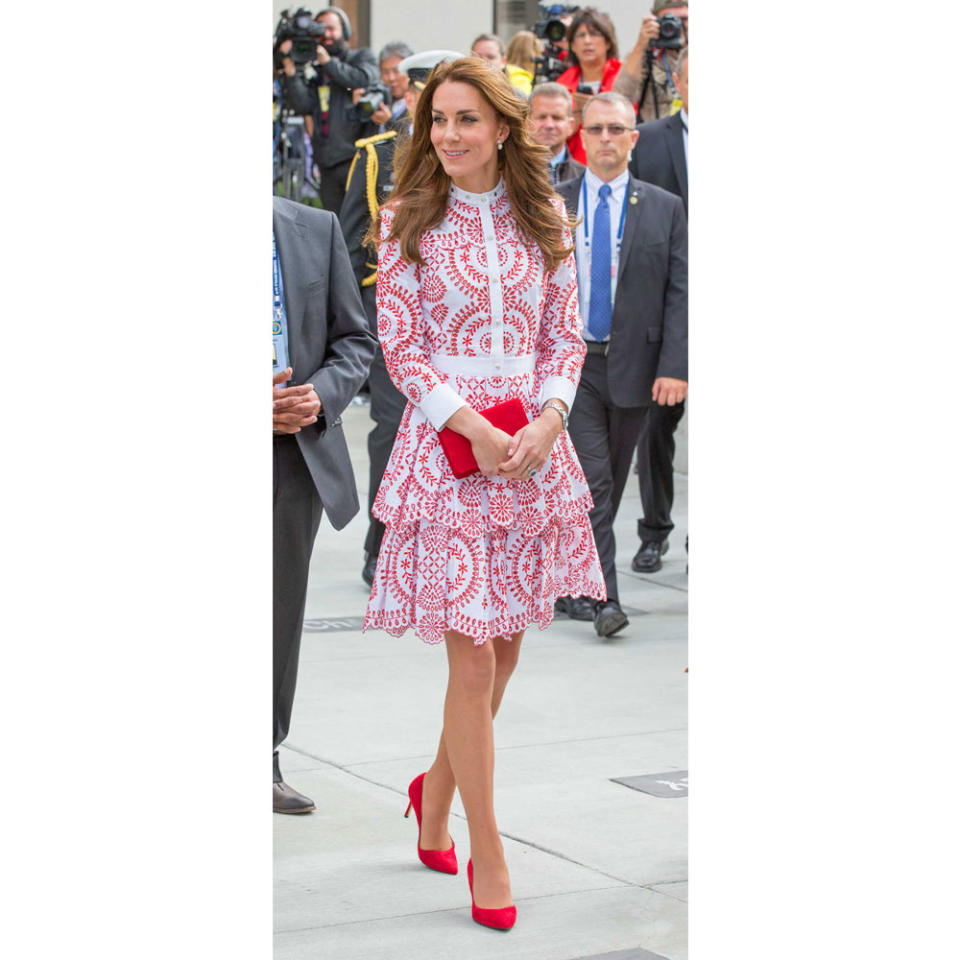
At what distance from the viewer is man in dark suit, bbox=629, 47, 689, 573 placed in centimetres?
823

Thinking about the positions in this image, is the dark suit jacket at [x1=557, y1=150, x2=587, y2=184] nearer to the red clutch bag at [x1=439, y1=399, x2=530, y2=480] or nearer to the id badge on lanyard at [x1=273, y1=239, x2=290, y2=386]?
the id badge on lanyard at [x1=273, y1=239, x2=290, y2=386]

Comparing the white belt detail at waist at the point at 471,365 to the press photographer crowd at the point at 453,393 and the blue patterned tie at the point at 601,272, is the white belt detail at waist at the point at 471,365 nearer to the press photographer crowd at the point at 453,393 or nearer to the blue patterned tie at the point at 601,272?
the press photographer crowd at the point at 453,393

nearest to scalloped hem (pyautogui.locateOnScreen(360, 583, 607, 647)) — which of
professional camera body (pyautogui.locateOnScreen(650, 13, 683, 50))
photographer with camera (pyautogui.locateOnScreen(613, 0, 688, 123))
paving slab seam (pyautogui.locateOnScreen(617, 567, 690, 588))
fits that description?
paving slab seam (pyautogui.locateOnScreen(617, 567, 690, 588))

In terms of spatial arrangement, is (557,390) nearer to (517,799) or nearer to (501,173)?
(501,173)

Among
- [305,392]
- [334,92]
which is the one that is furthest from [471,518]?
[334,92]

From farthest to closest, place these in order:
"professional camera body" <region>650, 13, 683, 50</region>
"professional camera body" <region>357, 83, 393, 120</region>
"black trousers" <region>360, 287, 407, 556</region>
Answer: "professional camera body" <region>357, 83, 393, 120</region> < "professional camera body" <region>650, 13, 683, 50</region> < "black trousers" <region>360, 287, 407, 556</region>

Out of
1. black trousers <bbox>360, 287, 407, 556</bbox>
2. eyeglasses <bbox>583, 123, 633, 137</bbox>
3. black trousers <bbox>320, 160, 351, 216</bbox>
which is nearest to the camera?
eyeglasses <bbox>583, 123, 633, 137</bbox>

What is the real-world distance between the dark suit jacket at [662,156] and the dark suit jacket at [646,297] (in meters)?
0.91

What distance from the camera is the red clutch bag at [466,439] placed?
3.97 metres

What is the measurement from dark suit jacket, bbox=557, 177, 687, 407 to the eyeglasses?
263mm
